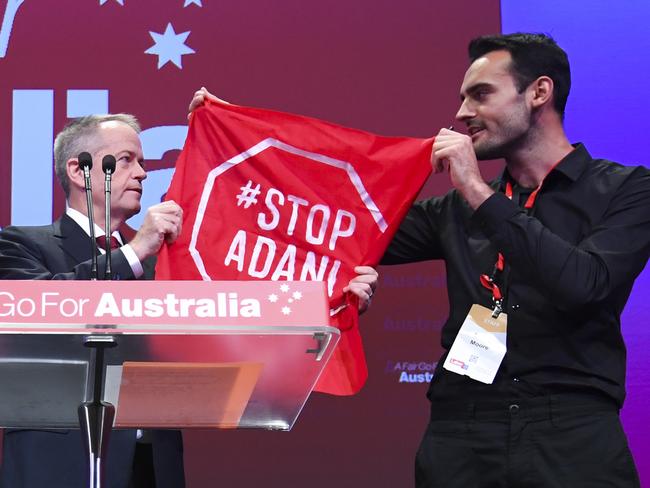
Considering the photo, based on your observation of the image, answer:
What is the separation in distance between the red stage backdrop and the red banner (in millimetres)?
620

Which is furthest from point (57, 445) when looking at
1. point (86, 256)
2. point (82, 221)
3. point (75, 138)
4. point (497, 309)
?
point (497, 309)

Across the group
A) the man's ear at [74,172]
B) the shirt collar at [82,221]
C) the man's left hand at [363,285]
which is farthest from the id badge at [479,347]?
the man's ear at [74,172]

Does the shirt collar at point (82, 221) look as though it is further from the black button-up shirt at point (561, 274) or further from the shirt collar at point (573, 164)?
the shirt collar at point (573, 164)

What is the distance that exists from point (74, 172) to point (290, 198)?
675 millimetres

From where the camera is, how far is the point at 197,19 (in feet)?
12.2

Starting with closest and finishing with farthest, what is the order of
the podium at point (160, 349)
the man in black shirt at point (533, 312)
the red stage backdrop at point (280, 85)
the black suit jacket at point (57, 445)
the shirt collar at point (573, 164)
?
the podium at point (160, 349) < the man in black shirt at point (533, 312) < the black suit jacket at point (57, 445) < the shirt collar at point (573, 164) < the red stage backdrop at point (280, 85)

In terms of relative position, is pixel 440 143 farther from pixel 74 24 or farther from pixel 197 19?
pixel 74 24

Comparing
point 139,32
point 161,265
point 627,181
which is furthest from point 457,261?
point 139,32

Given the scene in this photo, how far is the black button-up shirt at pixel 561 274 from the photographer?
249 cm

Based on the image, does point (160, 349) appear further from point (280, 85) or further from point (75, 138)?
point (280, 85)

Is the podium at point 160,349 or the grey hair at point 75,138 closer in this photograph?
the podium at point 160,349

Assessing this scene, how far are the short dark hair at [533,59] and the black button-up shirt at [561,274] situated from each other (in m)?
0.29

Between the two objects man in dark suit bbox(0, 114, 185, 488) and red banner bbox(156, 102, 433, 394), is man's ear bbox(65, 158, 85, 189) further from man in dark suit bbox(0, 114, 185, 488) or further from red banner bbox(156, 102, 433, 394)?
red banner bbox(156, 102, 433, 394)

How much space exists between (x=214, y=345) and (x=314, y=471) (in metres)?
1.72
